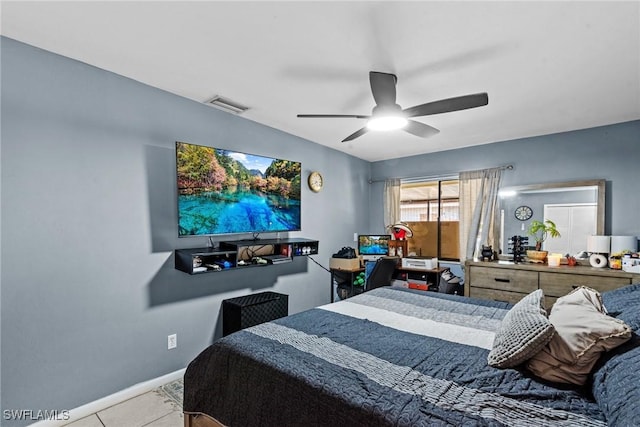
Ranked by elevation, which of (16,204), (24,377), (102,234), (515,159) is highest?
(515,159)

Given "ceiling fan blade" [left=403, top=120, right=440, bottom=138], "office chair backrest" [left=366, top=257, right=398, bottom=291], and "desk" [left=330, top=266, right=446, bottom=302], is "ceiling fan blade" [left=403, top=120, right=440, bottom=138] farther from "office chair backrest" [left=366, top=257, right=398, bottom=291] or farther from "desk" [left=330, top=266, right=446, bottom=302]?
"desk" [left=330, top=266, right=446, bottom=302]

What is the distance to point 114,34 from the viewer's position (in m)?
1.79

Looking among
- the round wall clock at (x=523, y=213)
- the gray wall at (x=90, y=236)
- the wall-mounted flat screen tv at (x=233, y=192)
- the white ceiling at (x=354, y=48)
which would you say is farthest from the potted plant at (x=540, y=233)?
the gray wall at (x=90, y=236)

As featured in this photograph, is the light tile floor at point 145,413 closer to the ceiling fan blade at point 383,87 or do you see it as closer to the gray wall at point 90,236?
the gray wall at point 90,236

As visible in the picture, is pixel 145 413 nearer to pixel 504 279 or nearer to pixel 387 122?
pixel 387 122

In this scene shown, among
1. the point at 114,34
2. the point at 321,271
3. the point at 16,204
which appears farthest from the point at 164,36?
the point at 321,271

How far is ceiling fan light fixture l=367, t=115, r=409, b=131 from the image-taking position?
6.96ft

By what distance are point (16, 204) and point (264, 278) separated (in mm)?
2115

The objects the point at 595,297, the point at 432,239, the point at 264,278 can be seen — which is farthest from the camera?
the point at 432,239

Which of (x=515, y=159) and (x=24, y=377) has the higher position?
(x=515, y=159)

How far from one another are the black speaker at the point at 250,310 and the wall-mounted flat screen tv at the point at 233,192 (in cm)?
68

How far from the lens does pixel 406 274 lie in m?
4.24

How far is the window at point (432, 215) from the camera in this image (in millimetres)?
4402

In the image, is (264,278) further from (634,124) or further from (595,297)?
(634,124)
